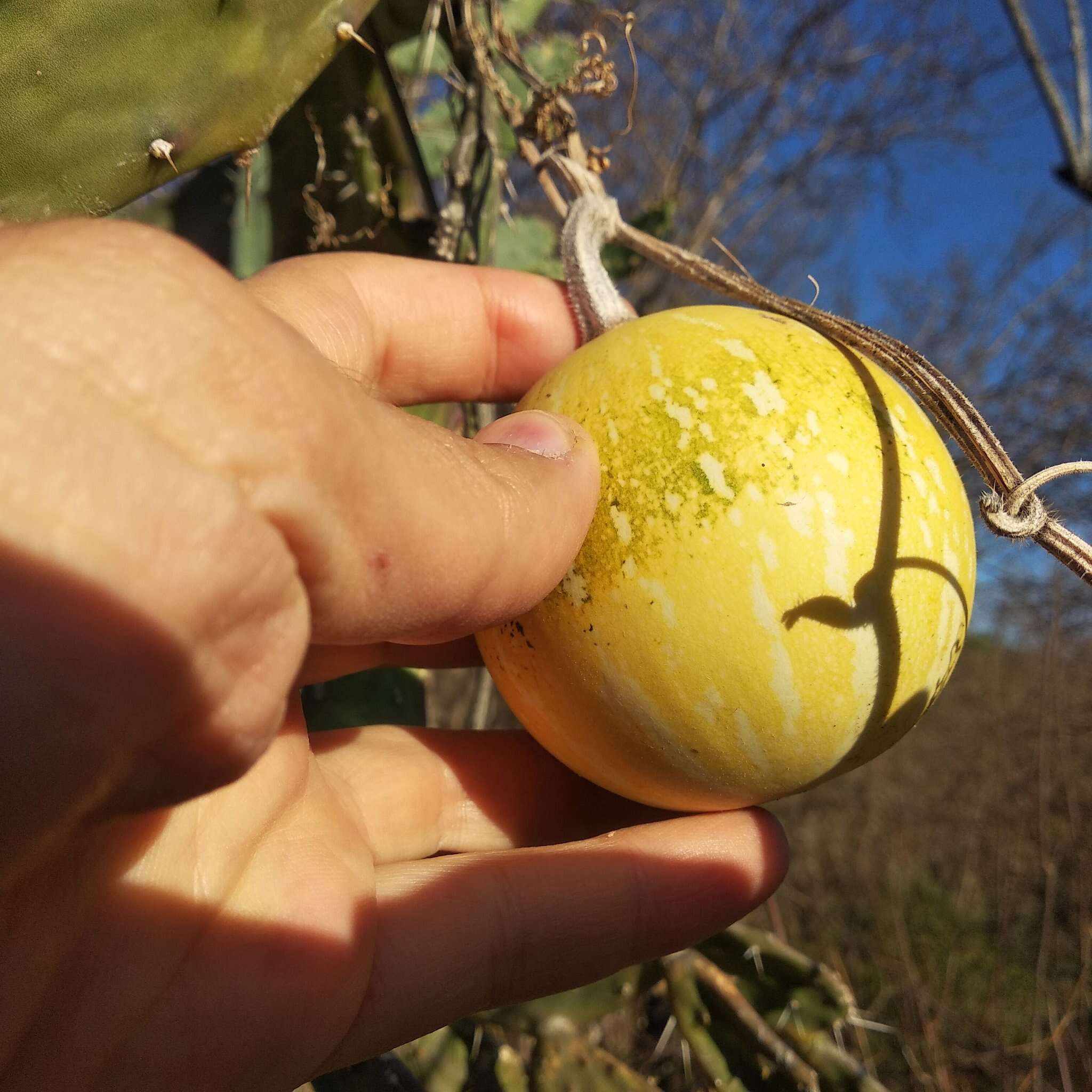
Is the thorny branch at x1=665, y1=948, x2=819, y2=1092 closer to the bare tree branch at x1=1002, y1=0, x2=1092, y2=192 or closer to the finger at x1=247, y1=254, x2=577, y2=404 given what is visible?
the finger at x1=247, y1=254, x2=577, y2=404

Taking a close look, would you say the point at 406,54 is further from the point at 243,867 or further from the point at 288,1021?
the point at 288,1021

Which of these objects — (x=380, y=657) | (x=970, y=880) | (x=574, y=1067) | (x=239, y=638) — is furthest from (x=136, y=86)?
Answer: (x=970, y=880)

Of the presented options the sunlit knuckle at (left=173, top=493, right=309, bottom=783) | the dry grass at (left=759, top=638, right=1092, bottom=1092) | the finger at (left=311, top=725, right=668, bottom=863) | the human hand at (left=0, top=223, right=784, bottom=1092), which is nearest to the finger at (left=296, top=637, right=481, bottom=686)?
the human hand at (left=0, top=223, right=784, bottom=1092)

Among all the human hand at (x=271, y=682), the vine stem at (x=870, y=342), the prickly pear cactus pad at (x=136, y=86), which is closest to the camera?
the human hand at (x=271, y=682)

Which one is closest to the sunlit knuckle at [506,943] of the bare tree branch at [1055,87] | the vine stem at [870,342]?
the vine stem at [870,342]

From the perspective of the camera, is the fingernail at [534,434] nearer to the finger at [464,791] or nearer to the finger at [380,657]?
the finger at [380,657]

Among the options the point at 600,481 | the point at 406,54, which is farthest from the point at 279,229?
the point at 600,481
